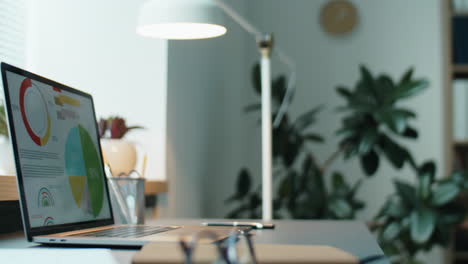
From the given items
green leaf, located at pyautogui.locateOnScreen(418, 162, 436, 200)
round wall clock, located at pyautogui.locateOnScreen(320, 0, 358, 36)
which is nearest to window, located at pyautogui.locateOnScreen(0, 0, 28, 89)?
green leaf, located at pyautogui.locateOnScreen(418, 162, 436, 200)

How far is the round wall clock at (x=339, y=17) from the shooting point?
343 centimetres

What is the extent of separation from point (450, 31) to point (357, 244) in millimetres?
2645

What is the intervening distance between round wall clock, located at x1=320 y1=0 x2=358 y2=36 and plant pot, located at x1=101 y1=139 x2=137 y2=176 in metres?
2.13

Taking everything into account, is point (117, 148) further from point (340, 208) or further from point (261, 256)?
point (340, 208)

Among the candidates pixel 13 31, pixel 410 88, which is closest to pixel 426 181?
pixel 410 88

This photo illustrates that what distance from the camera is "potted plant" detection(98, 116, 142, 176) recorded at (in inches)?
62.0

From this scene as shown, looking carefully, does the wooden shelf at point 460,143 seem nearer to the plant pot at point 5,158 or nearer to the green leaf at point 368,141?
the green leaf at point 368,141

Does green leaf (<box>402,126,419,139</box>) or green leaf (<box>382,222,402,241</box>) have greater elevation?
green leaf (<box>402,126,419,139</box>)

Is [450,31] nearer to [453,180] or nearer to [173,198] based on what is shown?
[453,180]

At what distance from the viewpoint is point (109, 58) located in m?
1.99

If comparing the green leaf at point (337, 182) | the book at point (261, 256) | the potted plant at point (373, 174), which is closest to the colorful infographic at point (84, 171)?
the book at point (261, 256)

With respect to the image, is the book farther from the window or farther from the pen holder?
the window

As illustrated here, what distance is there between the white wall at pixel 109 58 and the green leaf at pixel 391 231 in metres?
1.14

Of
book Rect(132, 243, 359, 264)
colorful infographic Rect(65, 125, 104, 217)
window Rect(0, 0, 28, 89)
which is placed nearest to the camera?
book Rect(132, 243, 359, 264)
